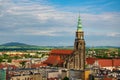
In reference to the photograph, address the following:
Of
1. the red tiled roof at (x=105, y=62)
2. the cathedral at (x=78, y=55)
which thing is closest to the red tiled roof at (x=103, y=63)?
the red tiled roof at (x=105, y=62)

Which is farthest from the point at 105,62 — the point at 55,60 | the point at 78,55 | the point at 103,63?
the point at 78,55

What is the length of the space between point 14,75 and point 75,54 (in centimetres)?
1826

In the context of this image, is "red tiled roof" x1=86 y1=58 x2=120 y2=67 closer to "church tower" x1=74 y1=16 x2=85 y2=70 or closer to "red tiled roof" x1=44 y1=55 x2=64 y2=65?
"red tiled roof" x1=44 y1=55 x2=64 y2=65

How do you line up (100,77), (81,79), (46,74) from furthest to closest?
1. (46,74)
2. (81,79)
3. (100,77)

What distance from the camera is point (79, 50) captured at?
85.1m

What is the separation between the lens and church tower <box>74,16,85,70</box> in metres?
84.1

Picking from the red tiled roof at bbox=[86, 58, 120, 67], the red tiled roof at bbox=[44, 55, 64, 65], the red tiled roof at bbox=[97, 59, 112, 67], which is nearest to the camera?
the red tiled roof at bbox=[44, 55, 64, 65]

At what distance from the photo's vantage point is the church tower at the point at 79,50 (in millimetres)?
84062

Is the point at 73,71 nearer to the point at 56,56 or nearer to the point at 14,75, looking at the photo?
the point at 14,75

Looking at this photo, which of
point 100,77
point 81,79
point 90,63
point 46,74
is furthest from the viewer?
point 90,63

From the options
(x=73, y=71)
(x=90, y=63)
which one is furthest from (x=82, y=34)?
(x=90, y=63)

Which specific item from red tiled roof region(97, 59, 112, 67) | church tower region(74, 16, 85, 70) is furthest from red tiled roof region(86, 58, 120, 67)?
church tower region(74, 16, 85, 70)

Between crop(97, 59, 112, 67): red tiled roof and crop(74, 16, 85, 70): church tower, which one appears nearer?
crop(74, 16, 85, 70): church tower

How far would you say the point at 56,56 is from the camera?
101625 mm
